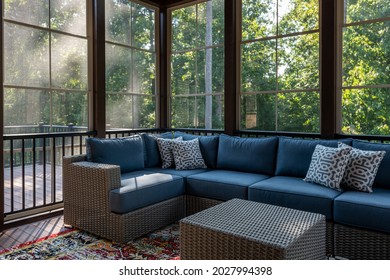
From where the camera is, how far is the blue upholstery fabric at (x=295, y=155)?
10.2 feet

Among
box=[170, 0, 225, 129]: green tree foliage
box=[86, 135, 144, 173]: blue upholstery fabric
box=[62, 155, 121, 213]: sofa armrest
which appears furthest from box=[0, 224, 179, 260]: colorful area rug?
box=[170, 0, 225, 129]: green tree foliage

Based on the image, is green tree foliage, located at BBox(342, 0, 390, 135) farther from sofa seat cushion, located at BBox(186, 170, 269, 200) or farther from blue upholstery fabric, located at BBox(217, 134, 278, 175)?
sofa seat cushion, located at BBox(186, 170, 269, 200)

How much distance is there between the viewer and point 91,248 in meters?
2.65

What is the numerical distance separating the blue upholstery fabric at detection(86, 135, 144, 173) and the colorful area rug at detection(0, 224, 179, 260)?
0.74 meters

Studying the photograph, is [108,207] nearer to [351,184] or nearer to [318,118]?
[351,184]

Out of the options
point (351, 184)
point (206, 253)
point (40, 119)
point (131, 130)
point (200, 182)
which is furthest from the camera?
point (131, 130)

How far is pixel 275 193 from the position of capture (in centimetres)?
275

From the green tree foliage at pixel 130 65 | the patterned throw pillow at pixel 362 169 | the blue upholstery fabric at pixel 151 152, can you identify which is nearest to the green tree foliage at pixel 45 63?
the green tree foliage at pixel 130 65

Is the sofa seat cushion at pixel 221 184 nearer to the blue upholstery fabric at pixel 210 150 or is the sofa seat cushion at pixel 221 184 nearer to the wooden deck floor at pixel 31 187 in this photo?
the blue upholstery fabric at pixel 210 150

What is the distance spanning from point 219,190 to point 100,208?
1070 millimetres

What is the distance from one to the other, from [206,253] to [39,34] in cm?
284

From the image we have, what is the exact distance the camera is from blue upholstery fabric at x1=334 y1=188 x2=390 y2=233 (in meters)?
2.25

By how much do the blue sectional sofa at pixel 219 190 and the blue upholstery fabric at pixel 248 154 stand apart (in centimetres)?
1

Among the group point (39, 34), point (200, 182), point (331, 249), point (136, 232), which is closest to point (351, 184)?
point (331, 249)
